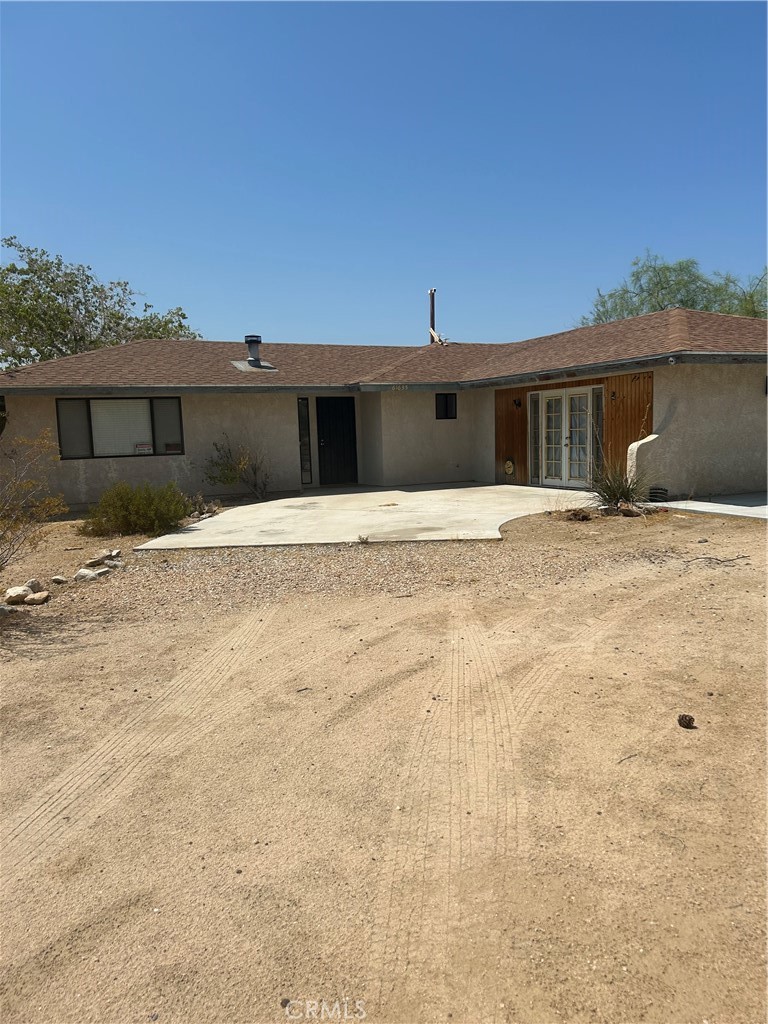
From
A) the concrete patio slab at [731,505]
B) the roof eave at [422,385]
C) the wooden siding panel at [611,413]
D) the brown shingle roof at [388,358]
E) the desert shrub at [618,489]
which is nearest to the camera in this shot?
the concrete patio slab at [731,505]

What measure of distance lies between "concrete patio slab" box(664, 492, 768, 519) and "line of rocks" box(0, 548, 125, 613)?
898 cm

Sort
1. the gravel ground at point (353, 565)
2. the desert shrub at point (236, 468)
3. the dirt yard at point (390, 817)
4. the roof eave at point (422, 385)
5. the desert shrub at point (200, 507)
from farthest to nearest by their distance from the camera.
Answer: the desert shrub at point (236, 468), the desert shrub at point (200, 507), the roof eave at point (422, 385), the gravel ground at point (353, 565), the dirt yard at point (390, 817)

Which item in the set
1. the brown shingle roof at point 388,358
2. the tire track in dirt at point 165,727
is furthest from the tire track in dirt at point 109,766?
the brown shingle roof at point 388,358

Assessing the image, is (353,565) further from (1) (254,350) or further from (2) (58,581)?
(1) (254,350)

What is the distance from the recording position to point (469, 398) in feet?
62.1

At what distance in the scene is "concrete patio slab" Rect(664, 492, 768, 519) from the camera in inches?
425

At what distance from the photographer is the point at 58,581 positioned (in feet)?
25.9

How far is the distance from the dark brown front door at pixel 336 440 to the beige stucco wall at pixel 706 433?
28.1 ft

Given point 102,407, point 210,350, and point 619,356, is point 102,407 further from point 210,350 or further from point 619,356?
point 619,356

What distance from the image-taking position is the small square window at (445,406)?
18594 millimetres

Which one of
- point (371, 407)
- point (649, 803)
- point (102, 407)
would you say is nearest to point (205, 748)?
point (649, 803)

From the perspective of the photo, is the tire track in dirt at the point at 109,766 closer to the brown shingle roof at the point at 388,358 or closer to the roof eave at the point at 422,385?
the roof eave at the point at 422,385

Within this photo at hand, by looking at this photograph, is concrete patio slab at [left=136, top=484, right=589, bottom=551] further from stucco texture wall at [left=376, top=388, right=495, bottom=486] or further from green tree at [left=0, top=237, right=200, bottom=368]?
green tree at [left=0, top=237, right=200, bottom=368]
